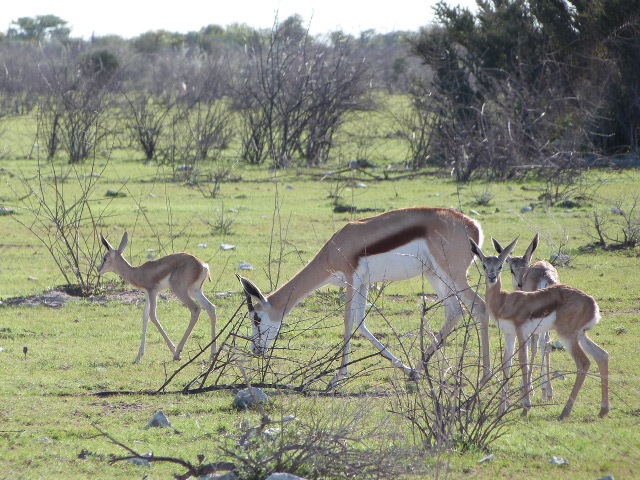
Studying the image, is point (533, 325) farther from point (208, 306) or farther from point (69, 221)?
point (69, 221)

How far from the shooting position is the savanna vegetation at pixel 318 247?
4867mm

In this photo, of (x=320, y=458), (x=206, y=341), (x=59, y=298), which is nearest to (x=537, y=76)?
(x=59, y=298)

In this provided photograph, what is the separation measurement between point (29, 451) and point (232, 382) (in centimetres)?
187

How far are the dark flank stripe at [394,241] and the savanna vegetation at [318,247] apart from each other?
55 cm

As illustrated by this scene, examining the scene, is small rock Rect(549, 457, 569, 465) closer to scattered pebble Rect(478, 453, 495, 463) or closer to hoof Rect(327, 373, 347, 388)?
scattered pebble Rect(478, 453, 495, 463)

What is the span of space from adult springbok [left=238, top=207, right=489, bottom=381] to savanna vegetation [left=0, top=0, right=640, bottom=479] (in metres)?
0.36

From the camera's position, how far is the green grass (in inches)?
194

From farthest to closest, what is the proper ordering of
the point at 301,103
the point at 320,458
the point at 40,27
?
the point at 40,27 → the point at 301,103 → the point at 320,458

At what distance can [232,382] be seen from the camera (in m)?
6.66

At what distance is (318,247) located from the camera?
12.0m

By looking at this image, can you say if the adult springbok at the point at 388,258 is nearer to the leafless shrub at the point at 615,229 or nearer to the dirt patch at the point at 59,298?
the dirt patch at the point at 59,298

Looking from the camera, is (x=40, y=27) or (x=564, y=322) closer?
(x=564, y=322)

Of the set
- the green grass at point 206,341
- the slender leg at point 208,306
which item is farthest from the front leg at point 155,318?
the slender leg at point 208,306

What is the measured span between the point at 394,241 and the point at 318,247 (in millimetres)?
5161
